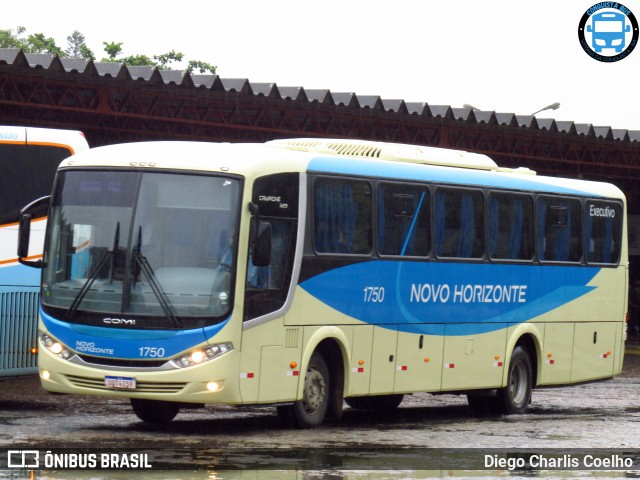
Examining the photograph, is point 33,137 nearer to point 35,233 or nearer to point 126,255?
point 35,233

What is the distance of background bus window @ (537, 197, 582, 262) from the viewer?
64.7 ft

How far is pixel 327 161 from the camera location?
1595 cm

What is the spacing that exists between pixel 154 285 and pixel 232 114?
22394mm

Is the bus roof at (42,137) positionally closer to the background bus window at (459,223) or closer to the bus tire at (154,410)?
the bus tire at (154,410)

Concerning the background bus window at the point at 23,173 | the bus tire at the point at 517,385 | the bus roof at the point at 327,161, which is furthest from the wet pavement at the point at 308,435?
the bus roof at the point at 327,161

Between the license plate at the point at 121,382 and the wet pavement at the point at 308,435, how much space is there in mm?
456

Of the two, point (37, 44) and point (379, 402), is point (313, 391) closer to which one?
point (379, 402)

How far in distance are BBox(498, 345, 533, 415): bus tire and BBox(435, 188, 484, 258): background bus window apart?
5.71ft

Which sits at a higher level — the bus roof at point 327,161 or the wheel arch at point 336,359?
the bus roof at point 327,161

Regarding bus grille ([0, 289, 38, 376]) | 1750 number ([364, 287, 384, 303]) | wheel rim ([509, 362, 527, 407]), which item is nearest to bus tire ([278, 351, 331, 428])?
1750 number ([364, 287, 384, 303])

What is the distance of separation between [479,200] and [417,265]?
1.67 metres

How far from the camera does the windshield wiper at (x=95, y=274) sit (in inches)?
560

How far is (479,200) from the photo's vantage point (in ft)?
60.5

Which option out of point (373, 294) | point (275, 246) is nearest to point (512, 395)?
point (373, 294)
